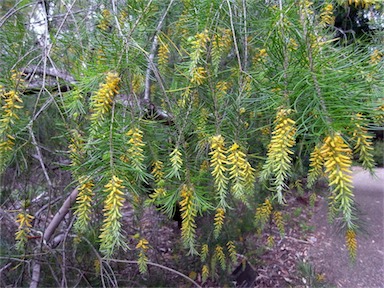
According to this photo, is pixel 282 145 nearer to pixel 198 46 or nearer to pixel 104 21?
pixel 198 46

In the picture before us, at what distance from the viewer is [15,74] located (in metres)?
0.98

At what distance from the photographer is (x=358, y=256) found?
365cm

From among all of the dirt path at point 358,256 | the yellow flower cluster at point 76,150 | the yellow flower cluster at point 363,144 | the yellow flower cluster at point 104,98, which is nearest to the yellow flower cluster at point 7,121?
the yellow flower cluster at point 76,150

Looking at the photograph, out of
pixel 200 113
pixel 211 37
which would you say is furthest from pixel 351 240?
pixel 211 37

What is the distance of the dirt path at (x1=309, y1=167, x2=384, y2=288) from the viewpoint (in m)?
3.28

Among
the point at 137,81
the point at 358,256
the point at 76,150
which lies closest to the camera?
the point at 76,150

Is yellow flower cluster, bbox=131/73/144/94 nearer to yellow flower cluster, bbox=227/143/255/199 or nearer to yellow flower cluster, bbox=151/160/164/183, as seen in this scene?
yellow flower cluster, bbox=151/160/164/183

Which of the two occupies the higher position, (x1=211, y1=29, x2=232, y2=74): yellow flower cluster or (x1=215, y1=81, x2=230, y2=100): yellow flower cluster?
(x1=211, y1=29, x2=232, y2=74): yellow flower cluster

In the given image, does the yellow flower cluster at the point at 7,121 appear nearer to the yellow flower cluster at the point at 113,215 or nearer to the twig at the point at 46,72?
the twig at the point at 46,72

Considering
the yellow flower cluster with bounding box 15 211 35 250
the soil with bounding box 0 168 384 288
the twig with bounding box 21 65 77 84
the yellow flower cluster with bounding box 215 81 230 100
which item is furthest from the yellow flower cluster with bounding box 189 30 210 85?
the soil with bounding box 0 168 384 288

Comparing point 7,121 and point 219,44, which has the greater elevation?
point 219,44

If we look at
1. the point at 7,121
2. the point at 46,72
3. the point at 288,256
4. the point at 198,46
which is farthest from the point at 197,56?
the point at 288,256

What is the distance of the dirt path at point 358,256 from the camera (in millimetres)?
3280

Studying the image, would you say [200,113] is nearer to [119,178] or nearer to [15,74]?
[119,178]
